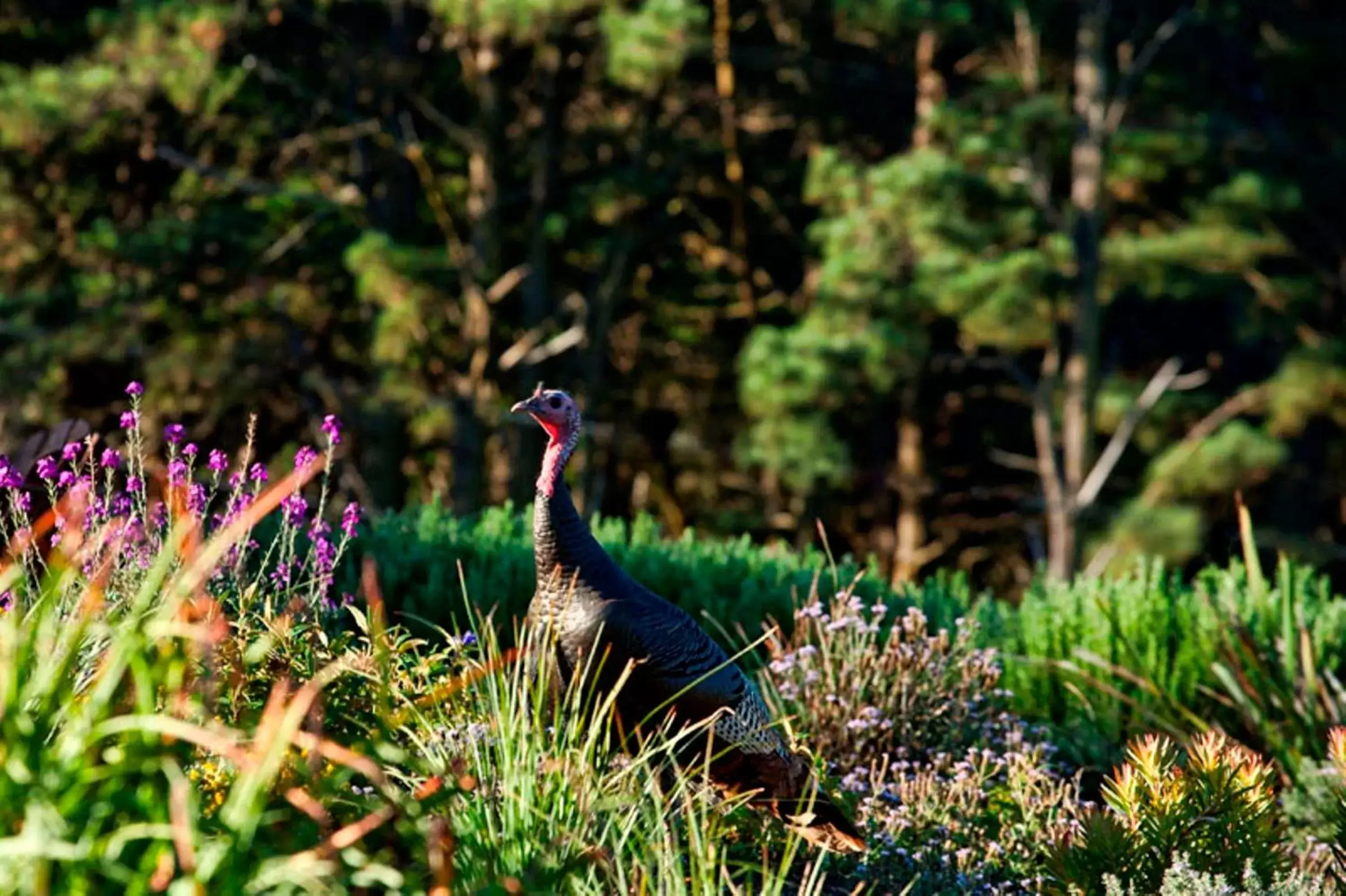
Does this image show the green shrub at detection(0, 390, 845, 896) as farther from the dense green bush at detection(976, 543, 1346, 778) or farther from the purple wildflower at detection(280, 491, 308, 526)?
the dense green bush at detection(976, 543, 1346, 778)

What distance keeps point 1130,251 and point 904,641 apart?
10546 millimetres

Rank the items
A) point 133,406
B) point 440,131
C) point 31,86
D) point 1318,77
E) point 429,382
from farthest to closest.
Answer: point 1318,77
point 440,131
point 429,382
point 31,86
point 133,406

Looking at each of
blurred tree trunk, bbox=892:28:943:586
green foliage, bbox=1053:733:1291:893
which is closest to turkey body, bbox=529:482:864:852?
green foliage, bbox=1053:733:1291:893

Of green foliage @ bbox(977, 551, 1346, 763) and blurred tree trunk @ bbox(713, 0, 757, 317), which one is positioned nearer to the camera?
green foliage @ bbox(977, 551, 1346, 763)

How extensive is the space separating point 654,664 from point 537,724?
1.55ft

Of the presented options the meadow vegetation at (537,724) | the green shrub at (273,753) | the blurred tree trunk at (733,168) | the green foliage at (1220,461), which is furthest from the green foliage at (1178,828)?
the blurred tree trunk at (733,168)

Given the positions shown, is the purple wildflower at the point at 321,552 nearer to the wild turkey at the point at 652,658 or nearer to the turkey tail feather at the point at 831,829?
the wild turkey at the point at 652,658

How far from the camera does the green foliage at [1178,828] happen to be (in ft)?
12.7

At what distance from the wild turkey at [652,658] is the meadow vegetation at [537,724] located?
9cm

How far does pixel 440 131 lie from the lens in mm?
17391

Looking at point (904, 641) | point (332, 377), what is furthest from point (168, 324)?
point (904, 641)

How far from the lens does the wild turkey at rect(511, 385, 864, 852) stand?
4105 mm

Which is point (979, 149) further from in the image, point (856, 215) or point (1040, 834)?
point (1040, 834)

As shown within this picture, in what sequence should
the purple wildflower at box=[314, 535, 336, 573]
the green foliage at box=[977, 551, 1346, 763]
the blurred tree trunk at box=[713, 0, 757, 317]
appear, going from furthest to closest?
the blurred tree trunk at box=[713, 0, 757, 317]
the green foliage at box=[977, 551, 1346, 763]
the purple wildflower at box=[314, 535, 336, 573]
